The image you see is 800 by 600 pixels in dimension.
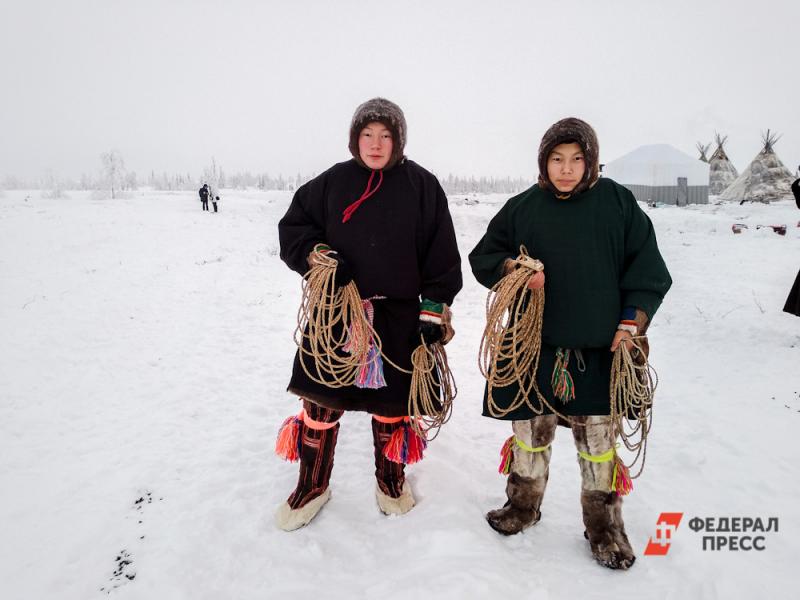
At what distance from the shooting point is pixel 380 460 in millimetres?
2756

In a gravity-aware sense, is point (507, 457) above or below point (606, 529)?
above

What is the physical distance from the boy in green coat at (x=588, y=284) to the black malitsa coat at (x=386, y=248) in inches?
14.3

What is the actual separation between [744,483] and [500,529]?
1.83m

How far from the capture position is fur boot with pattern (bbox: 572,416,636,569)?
2.28m

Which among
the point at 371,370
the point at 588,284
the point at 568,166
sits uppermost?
the point at 568,166

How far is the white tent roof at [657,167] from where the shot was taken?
24156 mm

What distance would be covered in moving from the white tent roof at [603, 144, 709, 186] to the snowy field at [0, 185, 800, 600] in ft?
68.9

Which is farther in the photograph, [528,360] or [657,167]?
[657,167]

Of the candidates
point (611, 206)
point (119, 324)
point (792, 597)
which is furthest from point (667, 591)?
point (119, 324)

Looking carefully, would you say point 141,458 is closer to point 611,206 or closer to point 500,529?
point 500,529

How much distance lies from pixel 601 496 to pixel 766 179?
26045 mm

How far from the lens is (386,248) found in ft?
8.13

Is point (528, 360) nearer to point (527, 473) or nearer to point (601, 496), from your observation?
point (527, 473)

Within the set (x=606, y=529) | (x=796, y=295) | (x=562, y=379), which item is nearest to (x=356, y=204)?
(x=562, y=379)
